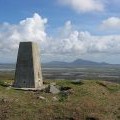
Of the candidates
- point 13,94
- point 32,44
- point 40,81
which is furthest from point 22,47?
point 13,94

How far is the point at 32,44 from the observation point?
3167 centimetres

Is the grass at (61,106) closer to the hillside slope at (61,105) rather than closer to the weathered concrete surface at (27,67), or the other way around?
the hillside slope at (61,105)

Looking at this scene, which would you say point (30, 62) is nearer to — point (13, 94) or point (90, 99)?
point (13, 94)

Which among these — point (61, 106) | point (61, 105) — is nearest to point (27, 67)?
point (61, 105)

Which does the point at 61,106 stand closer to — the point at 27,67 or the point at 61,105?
the point at 61,105

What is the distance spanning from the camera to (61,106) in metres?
21.6

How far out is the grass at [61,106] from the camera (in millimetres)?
19922

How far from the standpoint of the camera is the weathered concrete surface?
103 ft

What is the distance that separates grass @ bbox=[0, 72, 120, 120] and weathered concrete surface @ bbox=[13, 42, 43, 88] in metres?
2.73

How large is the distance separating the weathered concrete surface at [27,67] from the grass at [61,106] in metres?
2.73

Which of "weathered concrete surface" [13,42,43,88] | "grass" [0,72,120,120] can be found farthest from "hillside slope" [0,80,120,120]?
"weathered concrete surface" [13,42,43,88]

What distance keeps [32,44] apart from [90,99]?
9.18 metres

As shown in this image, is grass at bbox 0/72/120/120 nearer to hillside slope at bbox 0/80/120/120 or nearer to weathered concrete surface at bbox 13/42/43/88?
hillside slope at bbox 0/80/120/120

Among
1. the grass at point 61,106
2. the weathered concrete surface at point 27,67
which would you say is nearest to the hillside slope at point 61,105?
the grass at point 61,106
